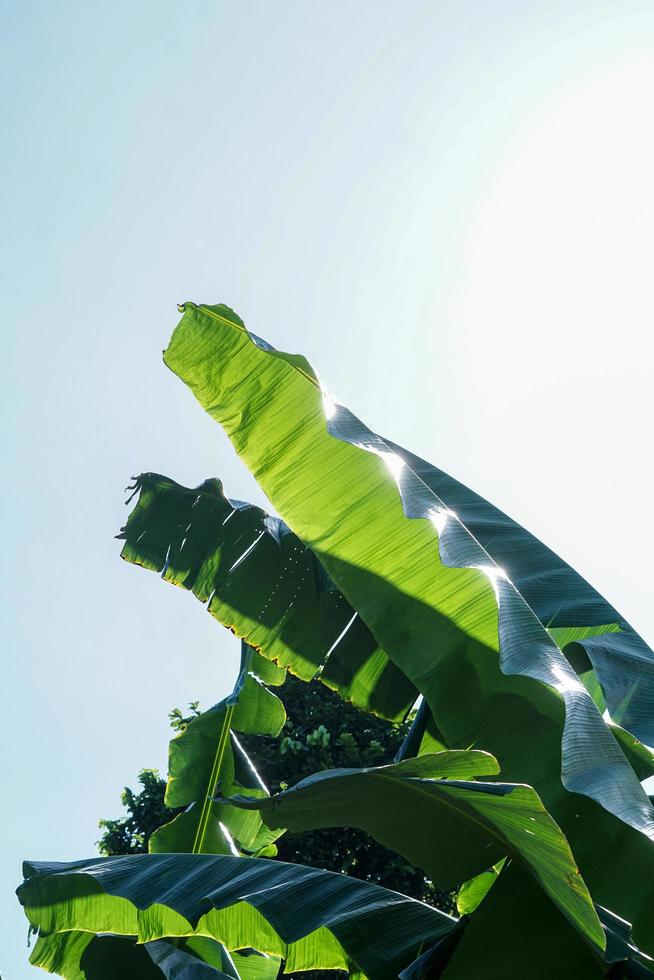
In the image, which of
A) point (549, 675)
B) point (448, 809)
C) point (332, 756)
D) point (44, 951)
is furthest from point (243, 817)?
point (332, 756)

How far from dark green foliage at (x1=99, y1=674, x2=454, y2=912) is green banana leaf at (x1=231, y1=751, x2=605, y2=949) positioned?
23.1 ft

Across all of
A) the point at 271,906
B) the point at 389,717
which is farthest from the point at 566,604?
the point at 271,906

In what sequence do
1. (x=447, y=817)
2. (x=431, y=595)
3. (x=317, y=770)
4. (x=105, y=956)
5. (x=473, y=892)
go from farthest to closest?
(x=317, y=770) → (x=105, y=956) → (x=473, y=892) → (x=431, y=595) → (x=447, y=817)

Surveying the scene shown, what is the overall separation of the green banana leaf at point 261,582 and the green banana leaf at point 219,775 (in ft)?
1.28

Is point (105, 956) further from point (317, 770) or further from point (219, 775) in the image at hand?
point (317, 770)

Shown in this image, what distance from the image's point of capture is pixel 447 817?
2498 millimetres

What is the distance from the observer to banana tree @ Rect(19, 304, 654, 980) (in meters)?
2.31

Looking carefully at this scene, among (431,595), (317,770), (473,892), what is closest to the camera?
(431,595)

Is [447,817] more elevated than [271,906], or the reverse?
[447,817]

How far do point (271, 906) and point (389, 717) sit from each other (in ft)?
5.43

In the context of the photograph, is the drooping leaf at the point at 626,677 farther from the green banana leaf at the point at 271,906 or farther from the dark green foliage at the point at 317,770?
the dark green foliage at the point at 317,770

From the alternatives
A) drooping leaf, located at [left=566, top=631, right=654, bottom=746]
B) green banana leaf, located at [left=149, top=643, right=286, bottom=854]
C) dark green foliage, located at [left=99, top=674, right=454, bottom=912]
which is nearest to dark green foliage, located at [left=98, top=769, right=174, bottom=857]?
dark green foliage, located at [left=99, top=674, right=454, bottom=912]

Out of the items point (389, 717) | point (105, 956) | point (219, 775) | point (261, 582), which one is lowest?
point (105, 956)

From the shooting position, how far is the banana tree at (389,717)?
2.31 meters
